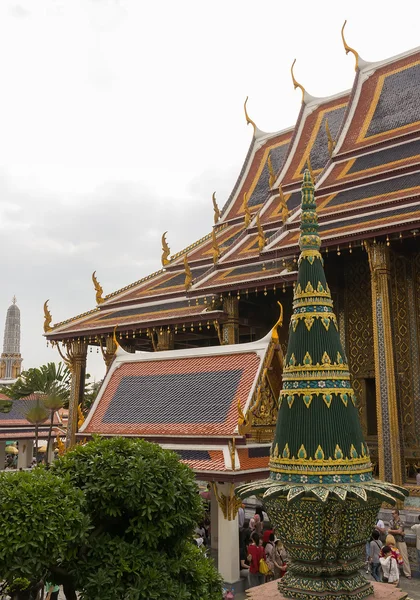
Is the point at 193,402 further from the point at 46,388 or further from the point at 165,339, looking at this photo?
the point at 46,388

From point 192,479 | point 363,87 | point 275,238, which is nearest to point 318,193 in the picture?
point 275,238

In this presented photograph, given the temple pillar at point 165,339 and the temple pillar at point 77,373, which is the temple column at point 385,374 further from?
the temple pillar at point 77,373

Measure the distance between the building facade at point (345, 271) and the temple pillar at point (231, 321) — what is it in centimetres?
3

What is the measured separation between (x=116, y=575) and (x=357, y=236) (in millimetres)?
10343

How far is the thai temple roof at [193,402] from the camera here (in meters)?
8.50

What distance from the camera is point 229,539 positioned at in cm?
818

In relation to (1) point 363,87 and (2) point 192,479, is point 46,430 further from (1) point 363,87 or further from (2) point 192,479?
(2) point 192,479

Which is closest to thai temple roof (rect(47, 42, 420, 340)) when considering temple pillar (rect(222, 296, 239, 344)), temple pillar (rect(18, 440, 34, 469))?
temple pillar (rect(222, 296, 239, 344))

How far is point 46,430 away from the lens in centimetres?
3005

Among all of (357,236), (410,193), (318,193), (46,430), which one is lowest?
(46,430)

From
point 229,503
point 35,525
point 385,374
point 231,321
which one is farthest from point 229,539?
point 231,321

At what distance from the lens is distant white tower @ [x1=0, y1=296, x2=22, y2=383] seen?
86481mm

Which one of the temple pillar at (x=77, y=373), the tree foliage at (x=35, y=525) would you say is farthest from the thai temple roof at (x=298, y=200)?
the tree foliage at (x=35, y=525)

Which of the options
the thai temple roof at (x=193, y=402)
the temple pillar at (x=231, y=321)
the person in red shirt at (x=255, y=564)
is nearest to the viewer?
the person in red shirt at (x=255, y=564)
